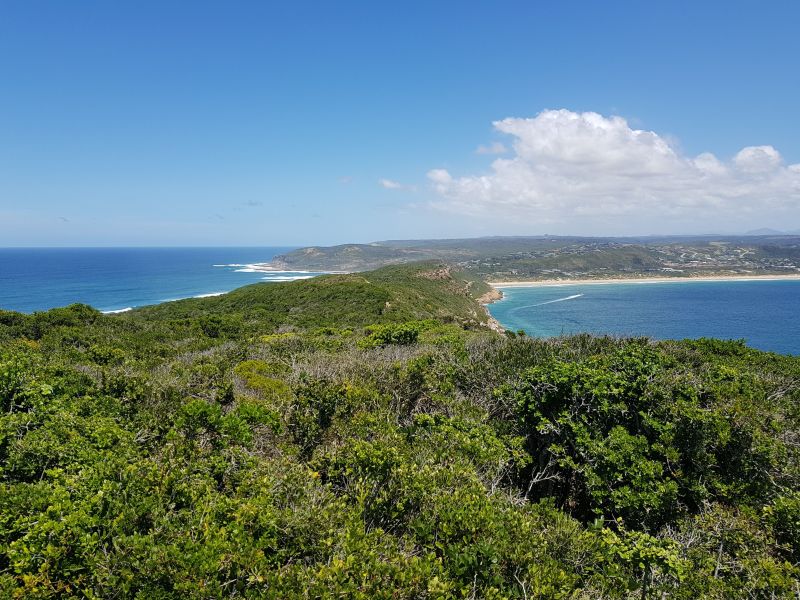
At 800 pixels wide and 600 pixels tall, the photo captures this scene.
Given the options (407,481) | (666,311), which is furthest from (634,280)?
(407,481)

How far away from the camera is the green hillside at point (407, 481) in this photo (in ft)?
14.7

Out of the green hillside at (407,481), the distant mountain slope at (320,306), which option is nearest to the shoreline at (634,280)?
the distant mountain slope at (320,306)

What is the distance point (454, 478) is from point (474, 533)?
1.20 metres

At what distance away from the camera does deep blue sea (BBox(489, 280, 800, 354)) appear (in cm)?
6944

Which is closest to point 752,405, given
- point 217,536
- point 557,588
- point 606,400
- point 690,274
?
point 606,400

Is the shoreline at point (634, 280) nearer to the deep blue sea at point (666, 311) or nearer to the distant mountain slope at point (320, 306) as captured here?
the deep blue sea at point (666, 311)

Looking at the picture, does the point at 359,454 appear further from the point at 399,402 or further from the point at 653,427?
the point at 653,427

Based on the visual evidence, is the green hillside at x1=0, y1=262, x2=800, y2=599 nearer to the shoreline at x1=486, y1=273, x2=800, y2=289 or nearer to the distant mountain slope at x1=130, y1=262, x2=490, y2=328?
the distant mountain slope at x1=130, y1=262, x2=490, y2=328

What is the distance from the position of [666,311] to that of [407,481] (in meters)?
106

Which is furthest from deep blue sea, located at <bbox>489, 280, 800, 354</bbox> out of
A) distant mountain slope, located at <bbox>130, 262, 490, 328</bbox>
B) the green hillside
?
the green hillside

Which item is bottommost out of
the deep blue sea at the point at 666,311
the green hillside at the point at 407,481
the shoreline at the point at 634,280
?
the deep blue sea at the point at 666,311

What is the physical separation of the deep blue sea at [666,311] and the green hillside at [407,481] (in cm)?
4054

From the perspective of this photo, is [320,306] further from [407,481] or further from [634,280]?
[634,280]

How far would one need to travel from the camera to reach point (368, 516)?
622 centimetres
